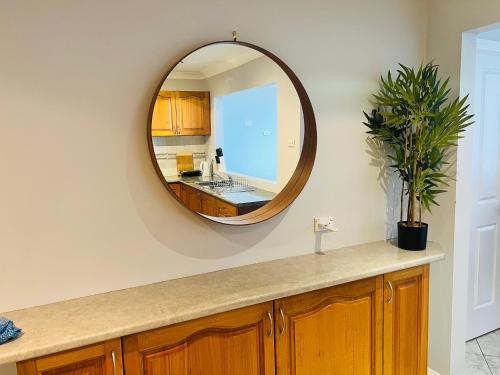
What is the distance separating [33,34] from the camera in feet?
4.96

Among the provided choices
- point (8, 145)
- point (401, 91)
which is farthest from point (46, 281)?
point (401, 91)

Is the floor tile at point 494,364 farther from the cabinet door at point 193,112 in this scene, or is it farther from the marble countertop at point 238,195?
the cabinet door at point 193,112

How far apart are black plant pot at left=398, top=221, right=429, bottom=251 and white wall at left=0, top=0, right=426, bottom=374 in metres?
0.55

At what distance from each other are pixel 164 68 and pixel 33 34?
1.65ft

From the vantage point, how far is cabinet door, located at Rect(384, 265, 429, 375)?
2027mm

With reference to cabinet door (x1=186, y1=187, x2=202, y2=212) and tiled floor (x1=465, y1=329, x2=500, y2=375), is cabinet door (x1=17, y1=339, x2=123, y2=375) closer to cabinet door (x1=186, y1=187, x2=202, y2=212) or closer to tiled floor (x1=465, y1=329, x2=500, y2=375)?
cabinet door (x1=186, y1=187, x2=202, y2=212)

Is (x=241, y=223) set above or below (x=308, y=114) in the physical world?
below

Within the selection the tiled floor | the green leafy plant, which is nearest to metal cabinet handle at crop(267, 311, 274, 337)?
the green leafy plant

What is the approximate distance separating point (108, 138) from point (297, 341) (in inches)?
47.1

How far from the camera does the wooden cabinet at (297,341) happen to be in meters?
1.45

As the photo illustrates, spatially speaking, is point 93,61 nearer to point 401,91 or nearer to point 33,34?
point 33,34

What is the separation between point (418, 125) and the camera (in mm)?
2104

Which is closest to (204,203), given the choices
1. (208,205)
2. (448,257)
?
(208,205)

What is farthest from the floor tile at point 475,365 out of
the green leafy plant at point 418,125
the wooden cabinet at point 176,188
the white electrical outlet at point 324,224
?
the wooden cabinet at point 176,188
